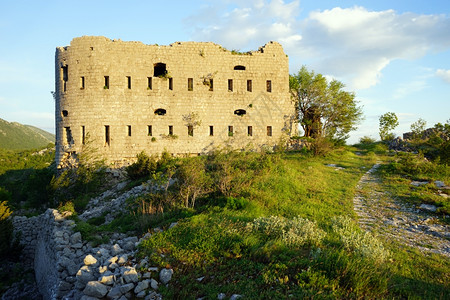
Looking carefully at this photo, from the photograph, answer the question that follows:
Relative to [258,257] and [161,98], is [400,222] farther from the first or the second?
[161,98]

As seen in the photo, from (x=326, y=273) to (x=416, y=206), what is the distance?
25.3ft

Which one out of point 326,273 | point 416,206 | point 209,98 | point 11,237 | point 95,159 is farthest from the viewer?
point 209,98

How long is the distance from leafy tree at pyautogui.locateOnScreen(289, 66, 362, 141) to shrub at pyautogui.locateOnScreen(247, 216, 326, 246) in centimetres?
1990

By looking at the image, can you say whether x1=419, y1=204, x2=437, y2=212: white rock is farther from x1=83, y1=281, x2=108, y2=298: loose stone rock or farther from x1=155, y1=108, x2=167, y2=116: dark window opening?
x1=155, y1=108, x2=167, y2=116: dark window opening

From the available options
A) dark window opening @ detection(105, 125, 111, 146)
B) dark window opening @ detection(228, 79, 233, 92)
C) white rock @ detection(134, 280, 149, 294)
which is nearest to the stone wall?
white rock @ detection(134, 280, 149, 294)

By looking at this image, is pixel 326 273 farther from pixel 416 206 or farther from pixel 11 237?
pixel 11 237

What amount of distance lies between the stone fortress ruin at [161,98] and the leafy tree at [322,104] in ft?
19.3

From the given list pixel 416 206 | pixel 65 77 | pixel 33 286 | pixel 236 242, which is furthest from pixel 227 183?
pixel 65 77

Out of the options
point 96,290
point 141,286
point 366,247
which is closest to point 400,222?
point 366,247

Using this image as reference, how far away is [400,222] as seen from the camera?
29.5ft

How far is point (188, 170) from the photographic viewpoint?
11.2 m

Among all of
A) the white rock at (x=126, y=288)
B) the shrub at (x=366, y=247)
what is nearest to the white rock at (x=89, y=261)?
the white rock at (x=126, y=288)

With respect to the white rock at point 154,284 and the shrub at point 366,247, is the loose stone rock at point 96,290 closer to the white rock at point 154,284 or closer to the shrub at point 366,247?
the white rock at point 154,284

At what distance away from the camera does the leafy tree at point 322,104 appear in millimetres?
26188
